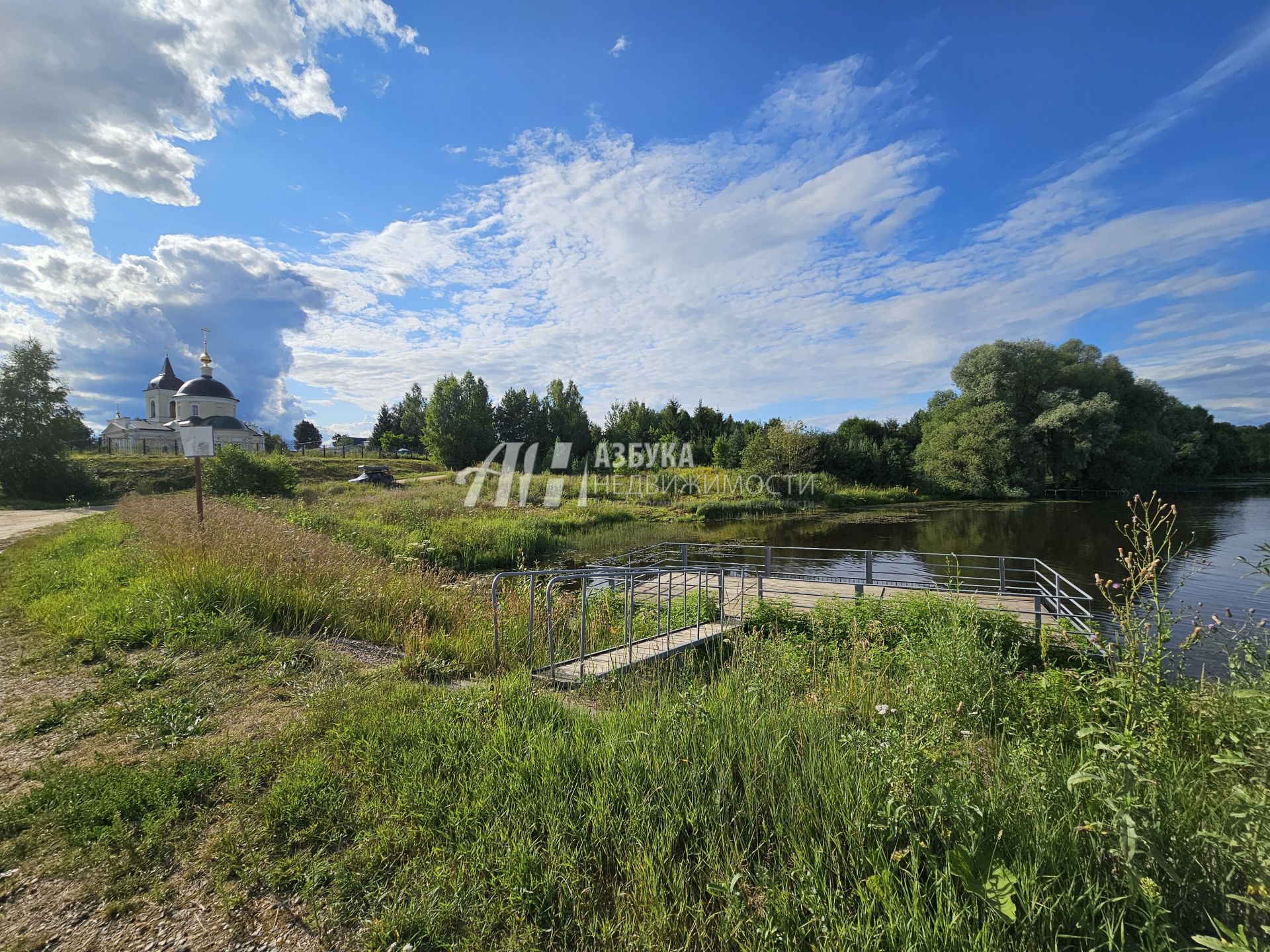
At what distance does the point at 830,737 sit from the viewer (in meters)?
2.82

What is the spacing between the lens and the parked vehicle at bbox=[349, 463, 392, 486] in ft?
106

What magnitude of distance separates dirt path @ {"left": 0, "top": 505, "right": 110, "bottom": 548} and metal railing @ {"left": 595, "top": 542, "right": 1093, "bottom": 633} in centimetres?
1515

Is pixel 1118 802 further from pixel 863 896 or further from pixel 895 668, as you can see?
pixel 895 668

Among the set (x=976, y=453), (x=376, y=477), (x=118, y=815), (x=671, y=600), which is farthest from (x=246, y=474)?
(x=976, y=453)

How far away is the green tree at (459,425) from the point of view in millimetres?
43250

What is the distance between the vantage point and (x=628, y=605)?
664 cm

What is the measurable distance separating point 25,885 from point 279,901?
4.25 ft

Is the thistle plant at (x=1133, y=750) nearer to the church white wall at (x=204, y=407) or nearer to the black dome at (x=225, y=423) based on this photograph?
the black dome at (x=225, y=423)

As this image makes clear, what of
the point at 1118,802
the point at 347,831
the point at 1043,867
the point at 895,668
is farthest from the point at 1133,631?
the point at 347,831

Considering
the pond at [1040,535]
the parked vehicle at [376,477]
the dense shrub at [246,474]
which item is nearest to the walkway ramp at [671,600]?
the pond at [1040,535]

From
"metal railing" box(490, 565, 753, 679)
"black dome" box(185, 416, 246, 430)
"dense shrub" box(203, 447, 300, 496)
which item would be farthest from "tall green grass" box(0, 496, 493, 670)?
"black dome" box(185, 416, 246, 430)

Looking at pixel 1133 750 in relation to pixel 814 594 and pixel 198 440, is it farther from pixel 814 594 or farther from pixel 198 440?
pixel 198 440

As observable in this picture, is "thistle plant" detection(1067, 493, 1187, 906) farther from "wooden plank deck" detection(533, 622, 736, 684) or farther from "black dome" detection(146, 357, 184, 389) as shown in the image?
"black dome" detection(146, 357, 184, 389)

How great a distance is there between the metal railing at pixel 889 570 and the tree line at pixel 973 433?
2041 cm
